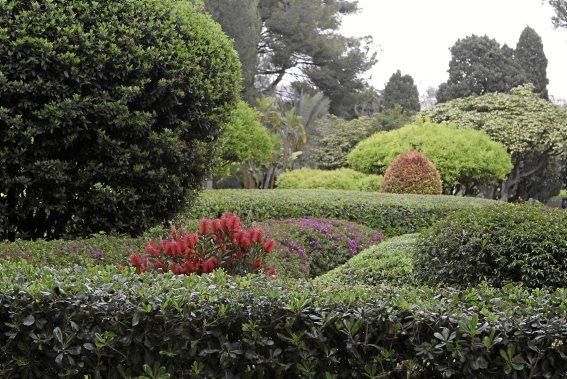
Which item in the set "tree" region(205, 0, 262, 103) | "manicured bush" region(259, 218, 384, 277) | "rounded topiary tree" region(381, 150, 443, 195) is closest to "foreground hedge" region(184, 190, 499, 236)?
"manicured bush" region(259, 218, 384, 277)

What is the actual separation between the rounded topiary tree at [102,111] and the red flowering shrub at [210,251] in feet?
5.42

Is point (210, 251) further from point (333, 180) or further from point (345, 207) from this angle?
point (333, 180)

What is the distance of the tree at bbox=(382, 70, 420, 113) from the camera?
35938mm

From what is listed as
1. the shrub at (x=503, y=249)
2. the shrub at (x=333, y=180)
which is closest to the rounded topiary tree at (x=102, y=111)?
the shrub at (x=503, y=249)

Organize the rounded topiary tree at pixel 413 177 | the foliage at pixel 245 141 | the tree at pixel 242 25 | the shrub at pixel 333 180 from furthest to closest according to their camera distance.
→ the tree at pixel 242 25, the shrub at pixel 333 180, the foliage at pixel 245 141, the rounded topiary tree at pixel 413 177

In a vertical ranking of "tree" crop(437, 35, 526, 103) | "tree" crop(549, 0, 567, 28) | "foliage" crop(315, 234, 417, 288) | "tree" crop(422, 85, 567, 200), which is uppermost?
"tree" crop(549, 0, 567, 28)

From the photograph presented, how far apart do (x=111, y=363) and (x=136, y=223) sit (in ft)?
13.6

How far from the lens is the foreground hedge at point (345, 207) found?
475 inches

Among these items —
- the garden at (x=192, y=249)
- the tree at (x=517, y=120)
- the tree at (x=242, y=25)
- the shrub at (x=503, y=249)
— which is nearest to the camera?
the garden at (x=192, y=249)

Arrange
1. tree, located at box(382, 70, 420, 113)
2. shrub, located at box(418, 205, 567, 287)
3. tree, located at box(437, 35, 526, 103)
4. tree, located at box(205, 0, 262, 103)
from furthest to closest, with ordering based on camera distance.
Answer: tree, located at box(382, 70, 420, 113) < tree, located at box(437, 35, 526, 103) < tree, located at box(205, 0, 262, 103) < shrub, located at box(418, 205, 567, 287)

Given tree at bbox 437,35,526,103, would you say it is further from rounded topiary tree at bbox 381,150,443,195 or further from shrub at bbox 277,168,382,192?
rounded topiary tree at bbox 381,150,443,195

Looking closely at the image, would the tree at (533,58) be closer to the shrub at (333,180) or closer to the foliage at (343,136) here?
the foliage at (343,136)

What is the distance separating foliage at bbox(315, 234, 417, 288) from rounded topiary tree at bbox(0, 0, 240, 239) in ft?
5.75

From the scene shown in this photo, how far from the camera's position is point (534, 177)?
27438 mm
